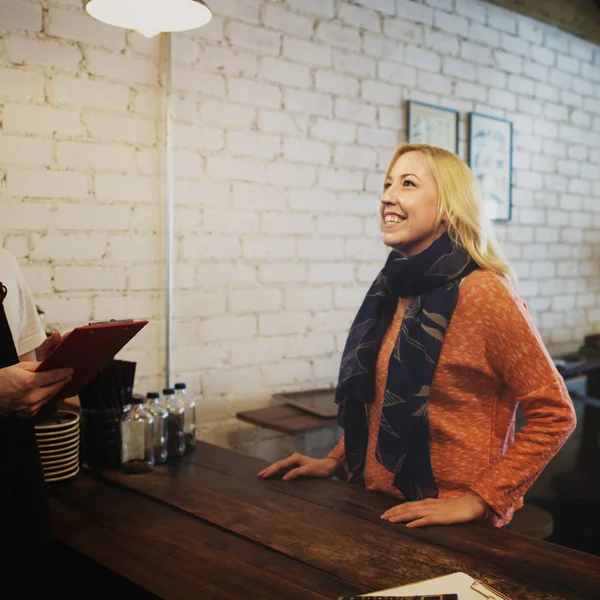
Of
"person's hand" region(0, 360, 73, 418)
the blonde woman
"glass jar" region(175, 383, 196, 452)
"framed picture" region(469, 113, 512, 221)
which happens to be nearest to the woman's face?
the blonde woman

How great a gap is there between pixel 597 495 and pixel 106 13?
356 cm

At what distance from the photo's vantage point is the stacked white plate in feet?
6.19

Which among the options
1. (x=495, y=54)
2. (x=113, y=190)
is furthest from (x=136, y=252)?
(x=495, y=54)

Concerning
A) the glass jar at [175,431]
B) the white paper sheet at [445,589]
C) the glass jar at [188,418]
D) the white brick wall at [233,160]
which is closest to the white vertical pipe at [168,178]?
the white brick wall at [233,160]

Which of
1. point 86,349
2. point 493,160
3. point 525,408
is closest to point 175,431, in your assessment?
point 86,349

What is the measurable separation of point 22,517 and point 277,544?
21.1 inches

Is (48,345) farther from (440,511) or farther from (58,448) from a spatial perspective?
(440,511)

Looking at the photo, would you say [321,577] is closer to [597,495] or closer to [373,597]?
[373,597]

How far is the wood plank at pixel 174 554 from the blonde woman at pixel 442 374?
36 cm

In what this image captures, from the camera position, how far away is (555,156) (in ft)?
14.2

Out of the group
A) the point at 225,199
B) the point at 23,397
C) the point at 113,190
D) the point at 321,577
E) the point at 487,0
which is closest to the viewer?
the point at 321,577

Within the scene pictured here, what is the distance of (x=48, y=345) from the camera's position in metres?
1.76

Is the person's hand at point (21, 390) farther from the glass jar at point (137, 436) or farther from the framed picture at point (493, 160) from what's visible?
the framed picture at point (493, 160)

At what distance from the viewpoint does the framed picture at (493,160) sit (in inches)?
148
